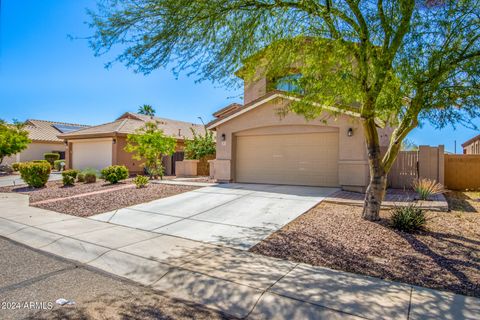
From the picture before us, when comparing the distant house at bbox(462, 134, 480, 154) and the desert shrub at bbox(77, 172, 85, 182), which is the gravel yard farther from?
the distant house at bbox(462, 134, 480, 154)

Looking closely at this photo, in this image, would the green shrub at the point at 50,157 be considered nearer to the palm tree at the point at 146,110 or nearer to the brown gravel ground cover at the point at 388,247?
the palm tree at the point at 146,110

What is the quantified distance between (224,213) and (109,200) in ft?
15.5

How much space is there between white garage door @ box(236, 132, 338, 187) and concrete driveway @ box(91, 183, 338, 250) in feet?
3.63

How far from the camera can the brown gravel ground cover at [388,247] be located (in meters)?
4.44

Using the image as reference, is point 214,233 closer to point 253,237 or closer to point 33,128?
point 253,237

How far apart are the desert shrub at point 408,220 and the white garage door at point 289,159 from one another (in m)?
5.36

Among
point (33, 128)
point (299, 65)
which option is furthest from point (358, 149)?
point (33, 128)

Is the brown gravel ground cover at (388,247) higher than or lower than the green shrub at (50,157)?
lower

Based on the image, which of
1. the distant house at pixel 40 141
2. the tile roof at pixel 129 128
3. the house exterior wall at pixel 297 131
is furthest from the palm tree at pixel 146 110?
the house exterior wall at pixel 297 131

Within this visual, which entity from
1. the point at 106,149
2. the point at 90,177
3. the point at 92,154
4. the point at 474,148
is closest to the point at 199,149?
the point at 90,177

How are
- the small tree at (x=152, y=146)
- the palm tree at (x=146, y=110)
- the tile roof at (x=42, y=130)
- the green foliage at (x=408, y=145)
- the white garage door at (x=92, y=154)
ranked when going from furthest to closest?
the palm tree at (x=146, y=110) < the tile roof at (x=42, y=130) < the white garage door at (x=92, y=154) < the green foliage at (x=408, y=145) < the small tree at (x=152, y=146)

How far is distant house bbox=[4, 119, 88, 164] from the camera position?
100ft

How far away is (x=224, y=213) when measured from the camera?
841cm

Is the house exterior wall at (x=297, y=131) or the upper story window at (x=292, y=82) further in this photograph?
the house exterior wall at (x=297, y=131)
